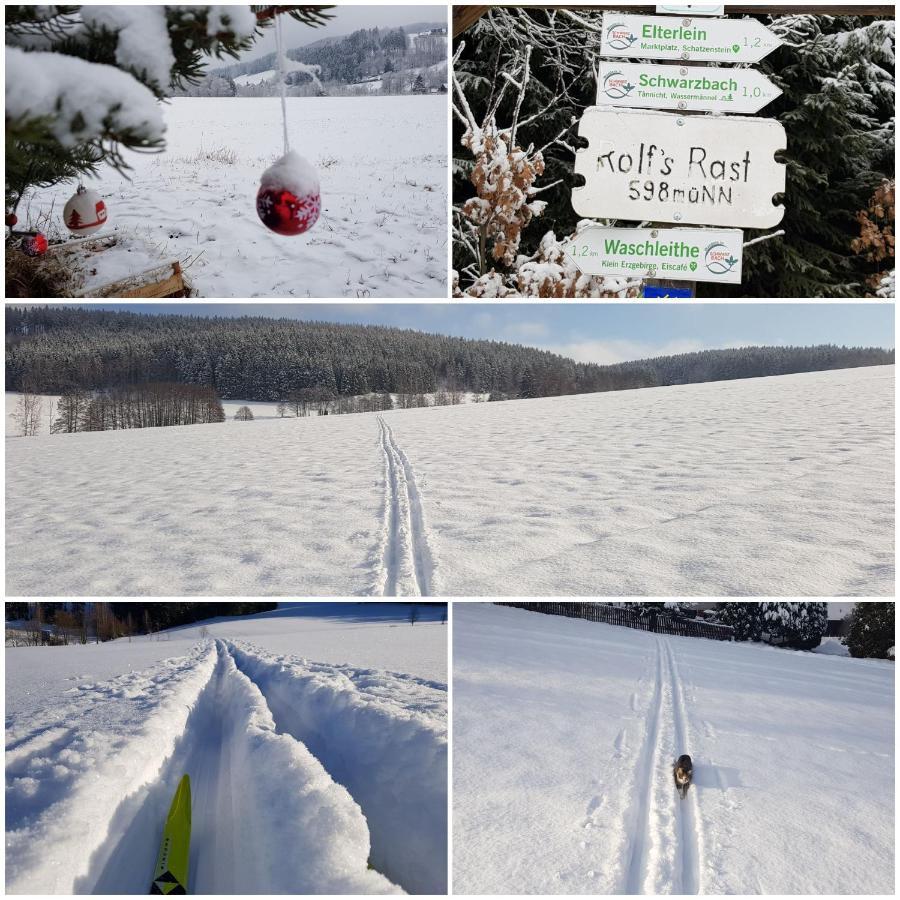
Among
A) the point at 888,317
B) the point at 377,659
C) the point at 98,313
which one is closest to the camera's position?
the point at 377,659

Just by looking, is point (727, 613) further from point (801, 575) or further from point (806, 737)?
point (806, 737)

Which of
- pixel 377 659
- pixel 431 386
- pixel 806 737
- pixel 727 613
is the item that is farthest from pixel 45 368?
pixel 806 737

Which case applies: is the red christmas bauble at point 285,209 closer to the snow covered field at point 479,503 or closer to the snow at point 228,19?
the snow at point 228,19

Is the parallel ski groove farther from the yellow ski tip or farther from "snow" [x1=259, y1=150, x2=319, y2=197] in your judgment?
"snow" [x1=259, y1=150, x2=319, y2=197]

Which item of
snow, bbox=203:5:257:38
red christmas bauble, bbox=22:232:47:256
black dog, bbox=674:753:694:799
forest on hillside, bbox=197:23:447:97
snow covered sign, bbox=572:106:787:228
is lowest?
black dog, bbox=674:753:694:799

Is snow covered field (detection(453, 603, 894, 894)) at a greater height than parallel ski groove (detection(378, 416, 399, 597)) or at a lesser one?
lesser

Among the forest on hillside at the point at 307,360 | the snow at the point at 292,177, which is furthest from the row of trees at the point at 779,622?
the snow at the point at 292,177

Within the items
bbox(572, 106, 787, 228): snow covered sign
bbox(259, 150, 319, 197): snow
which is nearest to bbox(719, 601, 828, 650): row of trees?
bbox(572, 106, 787, 228): snow covered sign
